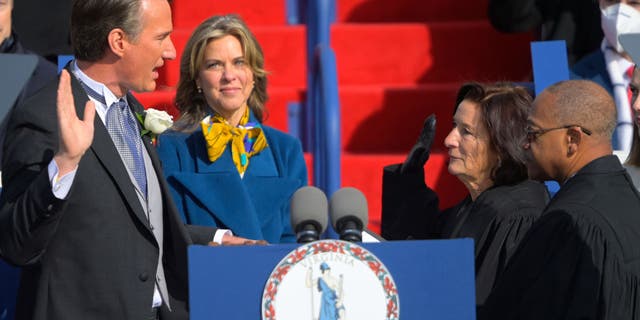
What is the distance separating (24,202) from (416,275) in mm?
1069

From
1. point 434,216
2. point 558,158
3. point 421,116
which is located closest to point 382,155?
point 421,116

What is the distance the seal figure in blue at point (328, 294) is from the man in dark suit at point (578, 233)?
2.08ft

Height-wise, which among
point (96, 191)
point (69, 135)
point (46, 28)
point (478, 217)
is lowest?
point (478, 217)

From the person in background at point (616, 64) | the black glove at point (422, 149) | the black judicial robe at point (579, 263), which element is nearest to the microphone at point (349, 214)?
the black judicial robe at point (579, 263)

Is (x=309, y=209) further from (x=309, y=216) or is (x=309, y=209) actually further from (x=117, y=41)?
(x=117, y=41)

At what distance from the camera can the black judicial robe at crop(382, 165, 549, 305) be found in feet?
13.0

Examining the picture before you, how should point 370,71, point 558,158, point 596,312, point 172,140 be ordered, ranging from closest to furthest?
point 596,312 → point 558,158 → point 172,140 → point 370,71

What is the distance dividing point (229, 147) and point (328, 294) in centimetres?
174

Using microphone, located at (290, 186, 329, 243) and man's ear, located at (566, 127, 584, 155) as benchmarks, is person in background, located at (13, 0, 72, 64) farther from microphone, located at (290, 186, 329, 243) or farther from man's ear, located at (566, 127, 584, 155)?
microphone, located at (290, 186, 329, 243)

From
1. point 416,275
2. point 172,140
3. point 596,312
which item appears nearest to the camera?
point 416,275

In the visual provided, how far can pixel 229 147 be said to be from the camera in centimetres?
468

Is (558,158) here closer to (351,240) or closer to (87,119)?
(351,240)

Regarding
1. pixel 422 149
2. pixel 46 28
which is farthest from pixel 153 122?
pixel 46 28

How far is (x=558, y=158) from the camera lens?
→ 370 centimetres
